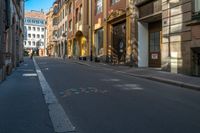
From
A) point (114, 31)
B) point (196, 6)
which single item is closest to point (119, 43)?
→ point (114, 31)

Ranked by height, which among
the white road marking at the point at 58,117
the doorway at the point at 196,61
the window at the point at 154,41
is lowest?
the white road marking at the point at 58,117

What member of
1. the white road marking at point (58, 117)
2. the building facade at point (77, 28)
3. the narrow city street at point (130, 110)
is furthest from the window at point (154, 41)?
the building facade at point (77, 28)

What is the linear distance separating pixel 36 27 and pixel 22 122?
431 ft

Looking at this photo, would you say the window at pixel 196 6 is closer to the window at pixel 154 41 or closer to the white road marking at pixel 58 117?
the window at pixel 154 41

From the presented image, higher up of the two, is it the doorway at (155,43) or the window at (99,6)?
the window at (99,6)

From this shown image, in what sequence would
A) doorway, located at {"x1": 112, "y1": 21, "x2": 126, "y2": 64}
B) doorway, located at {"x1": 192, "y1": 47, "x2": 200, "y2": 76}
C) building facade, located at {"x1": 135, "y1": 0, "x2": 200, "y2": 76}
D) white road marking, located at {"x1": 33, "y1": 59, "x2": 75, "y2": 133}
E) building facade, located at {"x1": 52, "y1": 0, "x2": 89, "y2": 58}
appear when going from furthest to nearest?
1. building facade, located at {"x1": 52, "y1": 0, "x2": 89, "y2": 58}
2. doorway, located at {"x1": 112, "y1": 21, "x2": 126, "y2": 64}
3. building facade, located at {"x1": 135, "y1": 0, "x2": 200, "y2": 76}
4. doorway, located at {"x1": 192, "y1": 47, "x2": 200, "y2": 76}
5. white road marking, located at {"x1": 33, "y1": 59, "x2": 75, "y2": 133}

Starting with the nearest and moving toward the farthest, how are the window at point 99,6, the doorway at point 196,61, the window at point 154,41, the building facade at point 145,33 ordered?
the doorway at point 196,61 → the building facade at point 145,33 → the window at point 154,41 → the window at point 99,6

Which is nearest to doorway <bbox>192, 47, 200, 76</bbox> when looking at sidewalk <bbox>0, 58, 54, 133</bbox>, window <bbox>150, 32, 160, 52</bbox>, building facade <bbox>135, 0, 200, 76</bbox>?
building facade <bbox>135, 0, 200, 76</bbox>

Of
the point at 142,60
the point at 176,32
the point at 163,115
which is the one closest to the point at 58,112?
the point at 163,115

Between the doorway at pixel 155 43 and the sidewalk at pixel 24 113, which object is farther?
the doorway at pixel 155 43

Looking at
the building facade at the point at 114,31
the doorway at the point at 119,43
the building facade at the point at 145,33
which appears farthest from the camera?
the doorway at the point at 119,43

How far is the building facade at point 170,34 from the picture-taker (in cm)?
1582

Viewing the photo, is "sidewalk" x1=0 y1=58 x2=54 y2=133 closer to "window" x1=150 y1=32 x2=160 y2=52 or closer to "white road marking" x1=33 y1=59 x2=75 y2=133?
"white road marking" x1=33 y1=59 x2=75 y2=133

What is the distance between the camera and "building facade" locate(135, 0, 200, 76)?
1582cm
